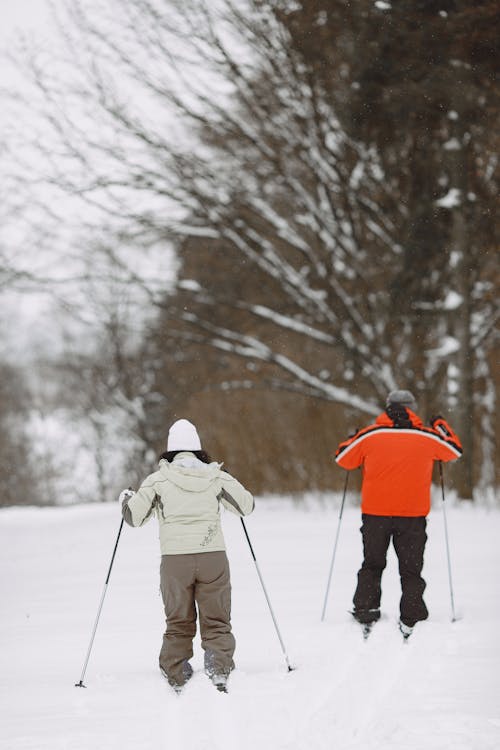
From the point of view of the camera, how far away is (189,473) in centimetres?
575

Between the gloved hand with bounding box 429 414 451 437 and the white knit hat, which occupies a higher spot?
the gloved hand with bounding box 429 414 451 437

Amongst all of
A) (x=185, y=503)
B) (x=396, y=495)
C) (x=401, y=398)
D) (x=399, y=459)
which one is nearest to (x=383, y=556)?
(x=396, y=495)

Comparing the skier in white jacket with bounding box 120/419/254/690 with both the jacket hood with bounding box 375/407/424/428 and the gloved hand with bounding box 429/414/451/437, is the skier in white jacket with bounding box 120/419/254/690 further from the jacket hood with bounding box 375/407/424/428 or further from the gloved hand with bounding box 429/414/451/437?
the gloved hand with bounding box 429/414/451/437

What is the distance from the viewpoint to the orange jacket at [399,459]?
23.0ft

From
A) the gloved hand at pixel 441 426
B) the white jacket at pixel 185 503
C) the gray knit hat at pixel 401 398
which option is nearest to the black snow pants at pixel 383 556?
the gloved hand at pixel 441 426

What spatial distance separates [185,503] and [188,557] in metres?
0.31

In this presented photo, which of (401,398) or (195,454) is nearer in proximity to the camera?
(195,454)

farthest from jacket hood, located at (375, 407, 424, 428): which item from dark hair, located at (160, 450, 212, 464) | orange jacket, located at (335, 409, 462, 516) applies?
dark hair, located at (160, 450, 212, 464)

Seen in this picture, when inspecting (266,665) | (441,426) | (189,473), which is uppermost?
(441,426)

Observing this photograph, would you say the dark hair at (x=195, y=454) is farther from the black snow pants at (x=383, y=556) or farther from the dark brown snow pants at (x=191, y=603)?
the black snow pants at (x=383, y=556)

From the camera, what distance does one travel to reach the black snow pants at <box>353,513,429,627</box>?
22.8ft

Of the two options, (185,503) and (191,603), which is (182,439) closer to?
(185,503)

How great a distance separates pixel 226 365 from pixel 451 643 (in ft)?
50.7

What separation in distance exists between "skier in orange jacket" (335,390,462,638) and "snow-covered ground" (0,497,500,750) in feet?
1.10
